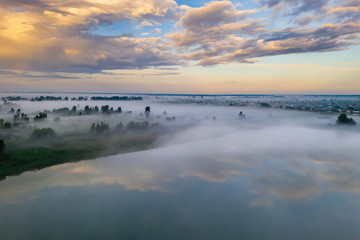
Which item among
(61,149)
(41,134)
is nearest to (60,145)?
(61,149)

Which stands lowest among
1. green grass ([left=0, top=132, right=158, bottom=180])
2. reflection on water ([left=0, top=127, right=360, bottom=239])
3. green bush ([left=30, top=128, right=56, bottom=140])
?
reflection on water ([left=0, top=127, right=360, bottom=239])

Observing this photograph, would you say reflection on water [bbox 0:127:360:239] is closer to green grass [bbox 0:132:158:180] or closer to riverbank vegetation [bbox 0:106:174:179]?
green grass [bbox 0:132:158:180]

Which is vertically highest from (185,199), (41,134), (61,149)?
(41,134)

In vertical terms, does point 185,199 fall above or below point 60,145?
below

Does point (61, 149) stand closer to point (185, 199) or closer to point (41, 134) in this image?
point (41, 134)

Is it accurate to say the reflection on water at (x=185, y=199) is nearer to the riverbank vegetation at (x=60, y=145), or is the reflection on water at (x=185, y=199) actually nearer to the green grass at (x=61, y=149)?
the green grass at (x=61, y=149)

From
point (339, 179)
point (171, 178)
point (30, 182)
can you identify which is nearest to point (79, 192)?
point (30, 182)

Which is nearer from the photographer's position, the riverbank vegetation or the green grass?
the green grass

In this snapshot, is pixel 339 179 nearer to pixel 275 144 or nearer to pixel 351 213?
pixel 351 213

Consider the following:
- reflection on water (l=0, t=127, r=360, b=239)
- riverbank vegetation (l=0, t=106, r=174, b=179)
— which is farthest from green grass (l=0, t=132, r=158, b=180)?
reflection on water (l=0, t=127, r=360, b=239)
